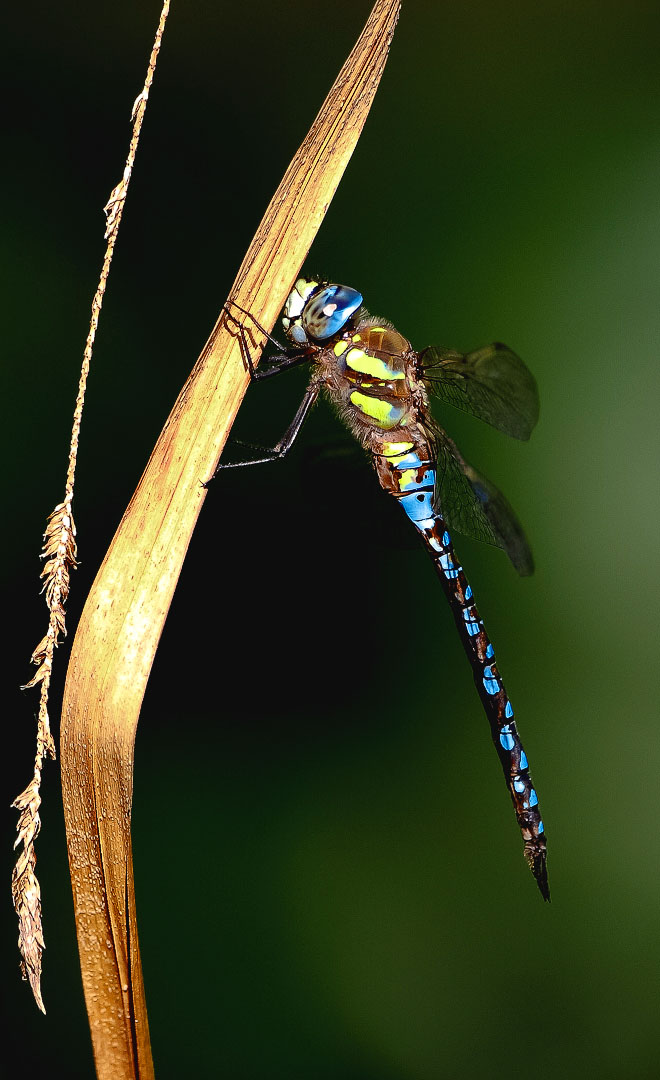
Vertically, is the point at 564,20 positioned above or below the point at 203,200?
above

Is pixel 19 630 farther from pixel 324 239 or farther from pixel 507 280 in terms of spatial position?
pixel 507 280

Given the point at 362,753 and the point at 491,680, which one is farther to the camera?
the point at 362,753

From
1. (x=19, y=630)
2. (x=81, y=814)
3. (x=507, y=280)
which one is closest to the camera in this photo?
(x=81, y=814)

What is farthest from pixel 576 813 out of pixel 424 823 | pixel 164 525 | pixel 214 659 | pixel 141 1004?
pixel 164 525

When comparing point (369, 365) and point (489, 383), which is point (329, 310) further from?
point (489, 383)

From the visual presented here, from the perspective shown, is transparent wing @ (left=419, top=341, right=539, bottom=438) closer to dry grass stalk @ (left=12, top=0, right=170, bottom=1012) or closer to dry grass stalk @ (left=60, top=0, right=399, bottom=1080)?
dry grass stalk @ (left=60, top=0, right=399, bottom=1080)

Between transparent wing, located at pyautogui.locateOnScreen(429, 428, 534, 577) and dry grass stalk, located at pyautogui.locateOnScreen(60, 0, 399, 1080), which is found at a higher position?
transparent wing, located at pyautogui.locateOnScreen(429, 428, 534, 577)

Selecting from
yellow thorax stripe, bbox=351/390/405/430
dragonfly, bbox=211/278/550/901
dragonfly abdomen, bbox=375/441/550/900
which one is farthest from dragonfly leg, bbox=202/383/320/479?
dragonfly abdomen, bbox=375/441/550/900

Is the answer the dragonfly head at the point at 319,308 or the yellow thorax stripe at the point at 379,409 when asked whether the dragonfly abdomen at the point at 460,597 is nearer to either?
the yellow thorax stripe at the point at 379,409
